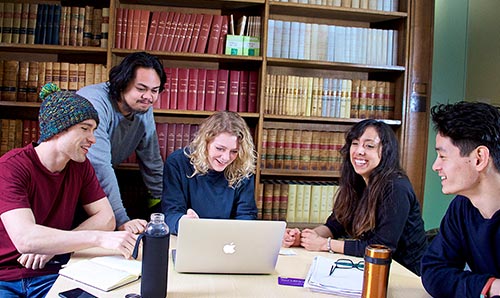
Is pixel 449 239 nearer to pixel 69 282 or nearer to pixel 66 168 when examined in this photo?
pixel 69 282

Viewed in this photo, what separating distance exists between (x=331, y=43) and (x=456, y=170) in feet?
6.73

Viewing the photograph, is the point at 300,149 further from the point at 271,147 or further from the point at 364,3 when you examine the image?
the point at 364,3

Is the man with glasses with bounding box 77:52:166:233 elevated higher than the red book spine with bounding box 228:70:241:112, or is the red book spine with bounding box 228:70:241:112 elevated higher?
the red book spine with bounding box 228:70:241:112

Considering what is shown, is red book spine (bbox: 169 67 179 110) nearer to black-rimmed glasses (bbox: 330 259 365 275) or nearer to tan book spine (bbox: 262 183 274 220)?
tan book spine (bbox: 262 183 274 220)

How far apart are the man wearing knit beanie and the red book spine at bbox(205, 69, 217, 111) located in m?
1.31

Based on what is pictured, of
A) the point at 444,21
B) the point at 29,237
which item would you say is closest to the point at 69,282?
the point at 29,237

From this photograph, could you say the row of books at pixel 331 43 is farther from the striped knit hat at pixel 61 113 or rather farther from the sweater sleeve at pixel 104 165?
the striped knit hat at pixel 61 113

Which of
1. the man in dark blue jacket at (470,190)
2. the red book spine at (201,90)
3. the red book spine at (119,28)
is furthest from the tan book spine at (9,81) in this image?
the man in dark blue jacket at (470,190)

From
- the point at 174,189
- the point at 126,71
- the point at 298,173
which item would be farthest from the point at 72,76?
the point at 298,173

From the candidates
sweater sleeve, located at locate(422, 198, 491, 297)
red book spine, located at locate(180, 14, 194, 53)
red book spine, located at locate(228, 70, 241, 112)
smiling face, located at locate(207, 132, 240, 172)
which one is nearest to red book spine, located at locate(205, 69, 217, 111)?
red book spine, located at locate(228, 70, 241, 112)

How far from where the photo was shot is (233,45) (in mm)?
3205

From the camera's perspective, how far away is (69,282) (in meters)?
1.41

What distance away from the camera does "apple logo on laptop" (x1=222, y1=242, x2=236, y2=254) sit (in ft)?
4.91

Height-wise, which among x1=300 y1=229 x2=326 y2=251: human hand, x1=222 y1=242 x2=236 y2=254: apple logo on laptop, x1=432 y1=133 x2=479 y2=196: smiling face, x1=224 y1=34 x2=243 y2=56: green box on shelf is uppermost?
x1=224 y1=34 x2=243 y2=56: green box on shelf
